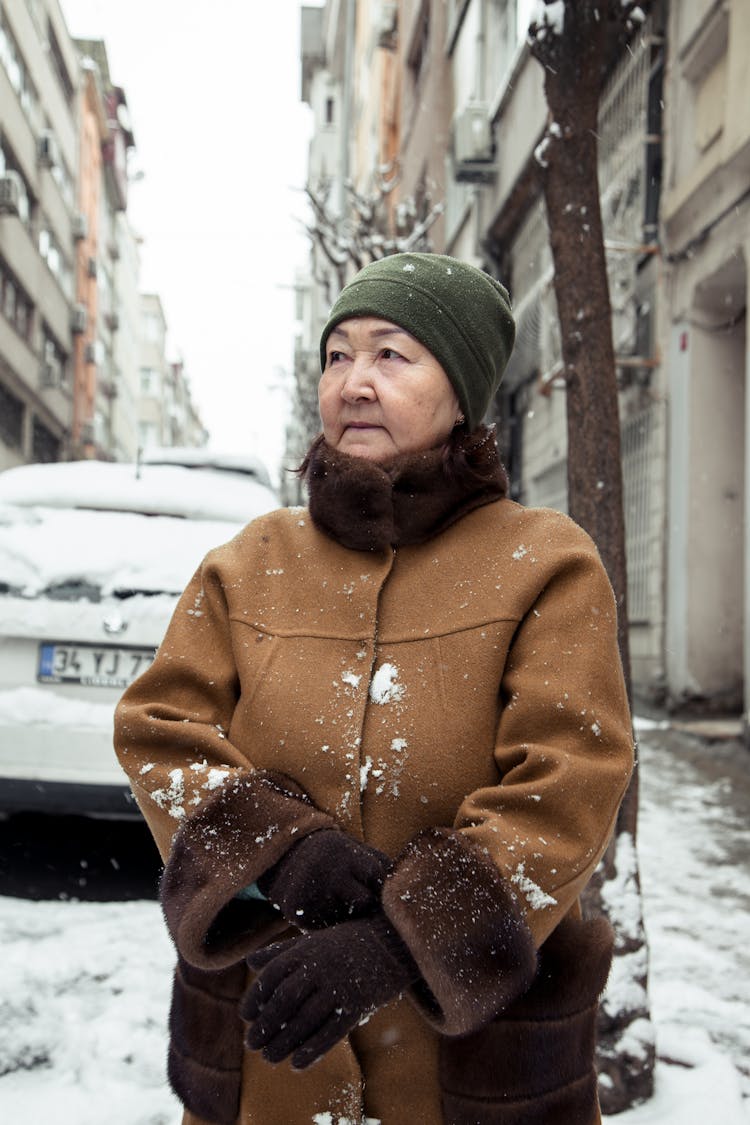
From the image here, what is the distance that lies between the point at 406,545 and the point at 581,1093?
2.48 feet

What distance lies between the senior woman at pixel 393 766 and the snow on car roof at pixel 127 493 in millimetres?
2796

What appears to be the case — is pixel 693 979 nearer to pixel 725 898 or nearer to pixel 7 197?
pixel 725 898

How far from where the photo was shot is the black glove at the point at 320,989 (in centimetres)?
117

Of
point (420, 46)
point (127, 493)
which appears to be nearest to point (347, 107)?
point (420, 46)

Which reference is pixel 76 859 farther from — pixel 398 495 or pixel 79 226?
pixel 79 226

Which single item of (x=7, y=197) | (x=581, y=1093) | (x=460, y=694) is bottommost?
(x=581, y=1093)

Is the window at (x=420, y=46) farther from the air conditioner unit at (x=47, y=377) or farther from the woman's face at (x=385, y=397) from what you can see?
the woman's face at (x=385, y=397)

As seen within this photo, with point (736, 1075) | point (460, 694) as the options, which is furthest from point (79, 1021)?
point (460, 694)

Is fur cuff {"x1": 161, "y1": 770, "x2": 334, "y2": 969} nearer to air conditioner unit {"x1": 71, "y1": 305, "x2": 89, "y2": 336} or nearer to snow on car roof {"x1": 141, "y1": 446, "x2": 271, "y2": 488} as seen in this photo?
snow on car roof {"x1": 141, "y1": 446, "x2": 271, "y2": 488}

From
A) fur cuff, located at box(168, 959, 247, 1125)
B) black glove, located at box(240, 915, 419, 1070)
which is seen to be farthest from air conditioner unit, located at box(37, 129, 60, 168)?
black glove, located at box(240, 915, 419, 1070)

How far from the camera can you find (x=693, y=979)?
136 inches

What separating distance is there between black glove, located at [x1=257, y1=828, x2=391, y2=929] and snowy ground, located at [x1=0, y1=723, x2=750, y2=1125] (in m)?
1.52

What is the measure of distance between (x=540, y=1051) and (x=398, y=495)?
736mm

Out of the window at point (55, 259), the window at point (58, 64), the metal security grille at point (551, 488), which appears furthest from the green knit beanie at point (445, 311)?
the window at point (58, 64)
